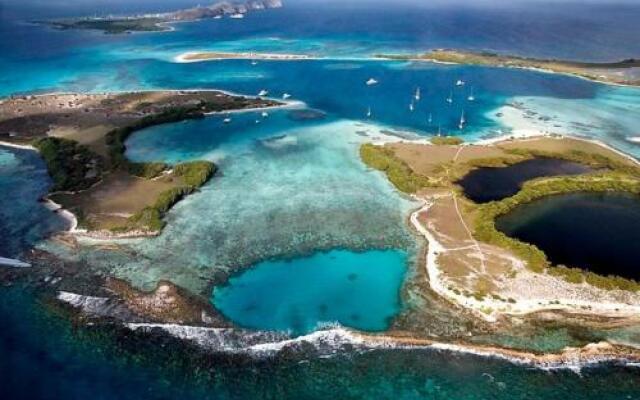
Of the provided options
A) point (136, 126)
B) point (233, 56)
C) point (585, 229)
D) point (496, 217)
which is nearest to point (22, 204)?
point (136, 126)

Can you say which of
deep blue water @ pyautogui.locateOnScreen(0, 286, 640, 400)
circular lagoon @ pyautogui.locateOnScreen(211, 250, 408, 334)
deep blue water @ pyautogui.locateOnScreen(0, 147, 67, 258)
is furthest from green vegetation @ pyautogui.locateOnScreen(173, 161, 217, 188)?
deep blue water @ pyautogui.locateOnScreen(0, 286, 640, 400)

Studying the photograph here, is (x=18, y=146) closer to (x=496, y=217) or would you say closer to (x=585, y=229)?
(x=496, y=217)

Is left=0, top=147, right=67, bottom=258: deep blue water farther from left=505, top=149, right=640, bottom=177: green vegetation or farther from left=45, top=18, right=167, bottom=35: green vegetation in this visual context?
left=45, top=18, right=167, bottom=35: green vegetation

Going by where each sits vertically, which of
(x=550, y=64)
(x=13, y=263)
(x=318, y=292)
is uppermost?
(x=550, y=64)

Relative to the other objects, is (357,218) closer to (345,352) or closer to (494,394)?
(345,352)

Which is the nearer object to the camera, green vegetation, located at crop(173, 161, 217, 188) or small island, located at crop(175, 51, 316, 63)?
green vegetation, located at crop(173, 161, 217, 188)

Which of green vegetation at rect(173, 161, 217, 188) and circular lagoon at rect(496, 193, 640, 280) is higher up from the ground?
green vegetation at rect(173, 161, 217, 188)
